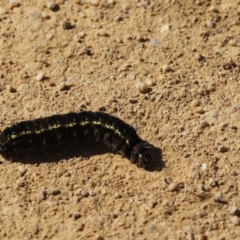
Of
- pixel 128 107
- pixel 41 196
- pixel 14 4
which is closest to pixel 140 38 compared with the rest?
pixel 128 107

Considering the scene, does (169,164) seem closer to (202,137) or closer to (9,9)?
(202,137)

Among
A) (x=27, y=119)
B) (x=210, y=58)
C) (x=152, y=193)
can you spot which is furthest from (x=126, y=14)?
(x=152, y=193)

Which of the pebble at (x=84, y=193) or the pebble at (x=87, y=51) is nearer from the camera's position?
the pebble at (x=84, y=193)

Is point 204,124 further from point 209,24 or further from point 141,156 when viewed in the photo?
point 209,24

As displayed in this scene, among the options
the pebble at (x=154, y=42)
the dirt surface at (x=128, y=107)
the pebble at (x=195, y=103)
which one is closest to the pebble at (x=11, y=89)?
the dirt surface at (x=128, y=107)

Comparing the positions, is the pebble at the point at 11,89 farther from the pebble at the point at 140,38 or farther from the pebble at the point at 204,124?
the pebble at the point at 204,124

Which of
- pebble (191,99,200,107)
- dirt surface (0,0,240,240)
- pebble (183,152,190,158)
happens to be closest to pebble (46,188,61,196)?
dirt surface (0,0,240,240)

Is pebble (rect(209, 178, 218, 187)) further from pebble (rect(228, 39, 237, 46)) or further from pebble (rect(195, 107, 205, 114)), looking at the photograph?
pebble (rect(228, 39, 237, 46))
